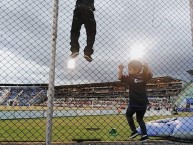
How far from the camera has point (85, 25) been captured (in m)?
4.83

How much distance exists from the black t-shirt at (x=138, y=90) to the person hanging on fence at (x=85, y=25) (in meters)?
1.26

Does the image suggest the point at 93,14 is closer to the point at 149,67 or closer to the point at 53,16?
the point at 53,16

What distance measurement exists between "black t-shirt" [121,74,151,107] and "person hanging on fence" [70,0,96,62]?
1264 millimetres

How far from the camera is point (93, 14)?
15.8ft

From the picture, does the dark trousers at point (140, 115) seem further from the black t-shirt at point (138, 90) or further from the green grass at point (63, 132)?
the green grass at point (63, 132)

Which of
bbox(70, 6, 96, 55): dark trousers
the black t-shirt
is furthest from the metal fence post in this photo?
the black t-shirt

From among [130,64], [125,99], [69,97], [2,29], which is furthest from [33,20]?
[69,97]

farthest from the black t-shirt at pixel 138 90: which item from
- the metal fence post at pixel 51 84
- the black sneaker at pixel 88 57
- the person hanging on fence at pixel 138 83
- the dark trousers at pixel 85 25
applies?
the metal fence post at pixel 51 84

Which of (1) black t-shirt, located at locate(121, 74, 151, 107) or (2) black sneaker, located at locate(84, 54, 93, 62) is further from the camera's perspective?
(1) black t-shirt, located at locate(121, 74, 151, 107)

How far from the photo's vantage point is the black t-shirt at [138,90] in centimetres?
564

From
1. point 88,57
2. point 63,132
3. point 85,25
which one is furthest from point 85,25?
point 63,132

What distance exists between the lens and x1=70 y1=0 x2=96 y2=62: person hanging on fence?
15.4 ft

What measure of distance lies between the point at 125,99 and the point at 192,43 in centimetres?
2815

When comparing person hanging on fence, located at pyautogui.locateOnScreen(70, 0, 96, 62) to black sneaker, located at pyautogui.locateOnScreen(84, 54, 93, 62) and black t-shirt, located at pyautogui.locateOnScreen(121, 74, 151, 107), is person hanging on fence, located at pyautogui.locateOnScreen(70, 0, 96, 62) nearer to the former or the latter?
black sneaker, located at pyautogui.locateOnScreen(84, 54, 93, 62)
